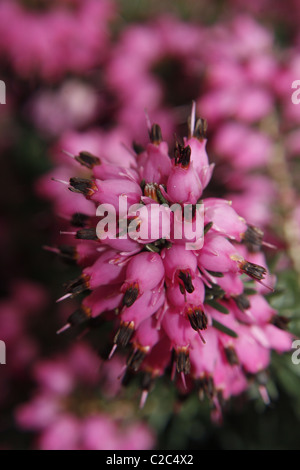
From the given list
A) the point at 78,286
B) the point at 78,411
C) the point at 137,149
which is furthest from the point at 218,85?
the point at 78,411

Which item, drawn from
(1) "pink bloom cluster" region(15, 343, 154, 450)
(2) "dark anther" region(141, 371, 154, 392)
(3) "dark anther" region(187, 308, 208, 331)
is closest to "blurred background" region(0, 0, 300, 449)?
(1) "pink bloom cluster" region(15, 343, 154, 450)

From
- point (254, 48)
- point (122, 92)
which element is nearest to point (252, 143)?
point (254, 48)

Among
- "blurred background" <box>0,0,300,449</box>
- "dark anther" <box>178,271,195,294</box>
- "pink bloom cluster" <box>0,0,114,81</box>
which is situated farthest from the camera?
"pink bloom cluster" <box>0,0,114,81</box>

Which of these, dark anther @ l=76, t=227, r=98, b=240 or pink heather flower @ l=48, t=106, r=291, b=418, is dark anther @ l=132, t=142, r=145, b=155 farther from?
dark anther @ l=76, t=227, r=98, b=240

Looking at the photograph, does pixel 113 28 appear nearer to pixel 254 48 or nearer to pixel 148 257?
pixel 254 48

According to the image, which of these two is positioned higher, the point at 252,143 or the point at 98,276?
the point at 252,143

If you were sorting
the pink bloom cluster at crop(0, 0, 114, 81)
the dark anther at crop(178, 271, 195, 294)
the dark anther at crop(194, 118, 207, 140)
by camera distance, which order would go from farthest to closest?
the pink bloom cluster at crop(0, 0, 114, 81), the dark anther at crop(194, 118, 207, 140), the dark anther at crop(178, 271, 195, 294)
